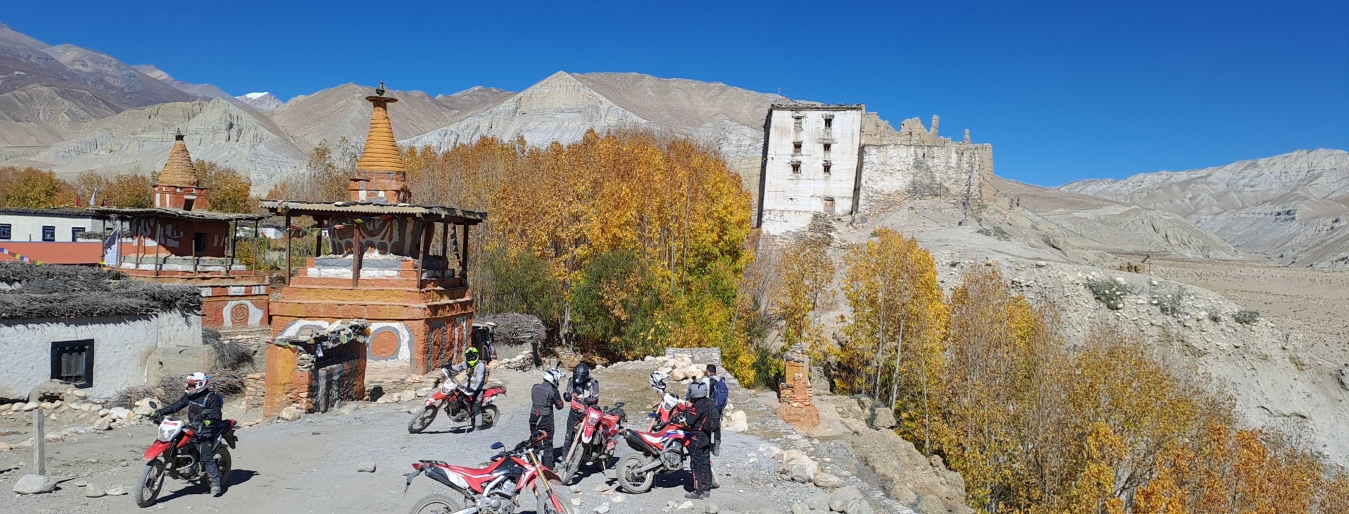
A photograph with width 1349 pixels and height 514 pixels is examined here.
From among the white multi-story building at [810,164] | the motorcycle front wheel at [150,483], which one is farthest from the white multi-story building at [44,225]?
the white multi-story building at [810,164]

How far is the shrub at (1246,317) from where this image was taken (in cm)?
3659

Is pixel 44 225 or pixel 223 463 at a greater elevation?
pixel 44 225

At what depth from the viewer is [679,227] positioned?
114 ft

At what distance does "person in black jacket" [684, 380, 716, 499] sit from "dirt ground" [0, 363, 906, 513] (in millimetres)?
265

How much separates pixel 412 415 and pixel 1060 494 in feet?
57.7

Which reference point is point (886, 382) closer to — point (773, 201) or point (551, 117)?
point (773, 201)

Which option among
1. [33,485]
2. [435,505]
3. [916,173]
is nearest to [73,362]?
[33,485]

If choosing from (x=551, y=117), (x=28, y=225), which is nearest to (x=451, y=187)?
(x=28, y=225)

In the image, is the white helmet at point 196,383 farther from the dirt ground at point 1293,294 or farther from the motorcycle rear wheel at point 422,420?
the dirt ground at point 1293,294

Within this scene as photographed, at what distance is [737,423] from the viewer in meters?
14.1

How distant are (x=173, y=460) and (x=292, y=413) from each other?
4.70 meters

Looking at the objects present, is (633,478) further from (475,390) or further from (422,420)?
(422,420)

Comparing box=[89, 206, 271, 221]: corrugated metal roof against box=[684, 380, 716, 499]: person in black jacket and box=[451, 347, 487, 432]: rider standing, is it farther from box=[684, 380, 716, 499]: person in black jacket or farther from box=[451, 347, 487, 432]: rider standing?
box=[684, 380, 716, 499]: person in black jacket

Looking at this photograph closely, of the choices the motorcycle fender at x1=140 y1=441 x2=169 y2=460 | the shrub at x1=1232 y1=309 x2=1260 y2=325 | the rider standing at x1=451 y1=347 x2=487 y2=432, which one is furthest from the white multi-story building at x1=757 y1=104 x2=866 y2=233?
the motorcycle fender at x1=140 y1=441 x2=169 y2=460
